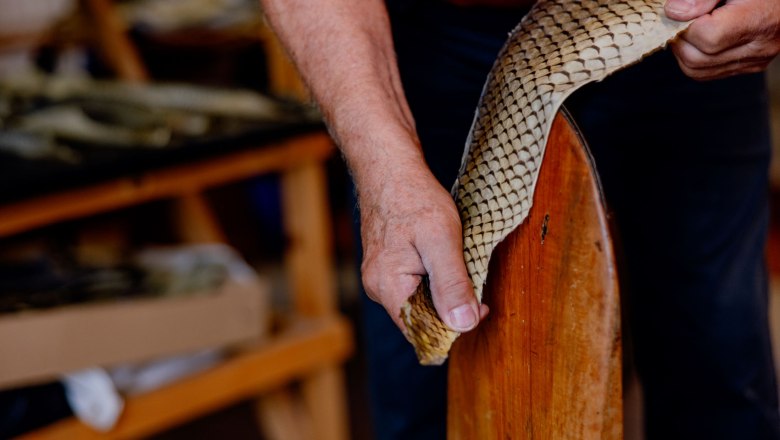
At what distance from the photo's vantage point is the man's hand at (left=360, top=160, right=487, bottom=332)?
67cm

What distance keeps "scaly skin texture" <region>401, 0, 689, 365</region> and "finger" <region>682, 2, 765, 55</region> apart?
1 centimetres

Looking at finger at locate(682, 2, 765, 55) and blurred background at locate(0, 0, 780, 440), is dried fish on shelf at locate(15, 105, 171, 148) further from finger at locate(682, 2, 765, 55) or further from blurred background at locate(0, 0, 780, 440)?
finger at locate(682, 2, 765, 55)

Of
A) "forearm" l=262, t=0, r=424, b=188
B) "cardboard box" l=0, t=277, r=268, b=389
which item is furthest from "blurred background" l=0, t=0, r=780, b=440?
"forearm" l=262, t=0, r=424, b=188

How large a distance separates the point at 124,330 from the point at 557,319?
36.0 inches

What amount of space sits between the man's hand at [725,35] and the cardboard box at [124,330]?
0.98 meters

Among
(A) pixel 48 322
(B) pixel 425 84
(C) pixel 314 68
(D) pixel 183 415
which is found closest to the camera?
(C) pixel 314 68

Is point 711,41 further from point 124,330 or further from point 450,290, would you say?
point 124,330

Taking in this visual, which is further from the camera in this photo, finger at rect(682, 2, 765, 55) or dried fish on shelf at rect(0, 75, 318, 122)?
dried fish on shelf at rect(0, 75, 318, 122)

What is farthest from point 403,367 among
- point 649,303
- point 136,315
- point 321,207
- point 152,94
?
point 152,94

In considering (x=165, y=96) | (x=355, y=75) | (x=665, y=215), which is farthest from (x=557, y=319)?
(x=165, y=96)

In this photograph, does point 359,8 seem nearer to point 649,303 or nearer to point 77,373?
point 649,303

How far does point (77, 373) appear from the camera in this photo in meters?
1.42

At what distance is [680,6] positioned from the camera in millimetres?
661

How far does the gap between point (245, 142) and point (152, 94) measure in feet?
1.10
